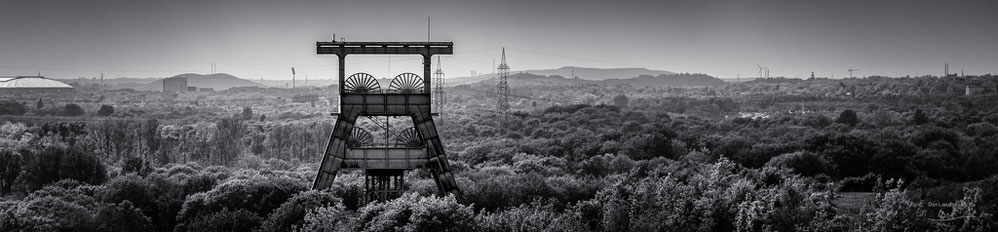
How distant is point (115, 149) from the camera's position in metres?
107

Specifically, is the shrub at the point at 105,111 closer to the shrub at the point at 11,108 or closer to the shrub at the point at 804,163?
the shrub at the point at 11,108

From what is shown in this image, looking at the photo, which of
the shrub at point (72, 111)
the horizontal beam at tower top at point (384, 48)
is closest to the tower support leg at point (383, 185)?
the horizontal beam at tower top at point (384, 48)

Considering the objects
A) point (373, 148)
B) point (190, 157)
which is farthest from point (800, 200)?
point (190, 157)

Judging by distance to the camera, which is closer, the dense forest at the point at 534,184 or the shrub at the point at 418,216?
the shrub at the point at 418,216

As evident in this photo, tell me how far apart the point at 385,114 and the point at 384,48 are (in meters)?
2.03

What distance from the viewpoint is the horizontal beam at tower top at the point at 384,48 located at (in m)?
36.9

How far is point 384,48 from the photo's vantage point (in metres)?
37.2

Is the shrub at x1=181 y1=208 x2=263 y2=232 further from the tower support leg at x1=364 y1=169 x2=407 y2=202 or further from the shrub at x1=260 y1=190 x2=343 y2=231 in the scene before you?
the tower support leg at x1=364 y1=169 x2=407 y2=202

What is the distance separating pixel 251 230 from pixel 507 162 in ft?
140

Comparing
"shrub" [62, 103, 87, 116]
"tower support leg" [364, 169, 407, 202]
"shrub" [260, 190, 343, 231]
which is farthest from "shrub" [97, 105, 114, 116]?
"tower support leg" [364, 169, 407, 202]

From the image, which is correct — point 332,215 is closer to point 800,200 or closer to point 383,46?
point 383,46

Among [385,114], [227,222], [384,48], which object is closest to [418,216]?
[385,114]

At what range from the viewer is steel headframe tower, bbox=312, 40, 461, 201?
37.1 m

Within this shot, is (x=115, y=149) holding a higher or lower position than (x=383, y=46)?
lower
